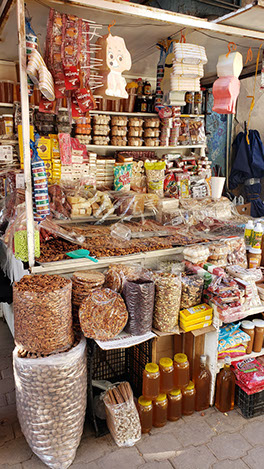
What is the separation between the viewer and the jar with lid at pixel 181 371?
8.06 feet

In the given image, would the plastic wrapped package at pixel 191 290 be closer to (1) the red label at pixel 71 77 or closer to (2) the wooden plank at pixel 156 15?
(1) the red label at pixel 71 77

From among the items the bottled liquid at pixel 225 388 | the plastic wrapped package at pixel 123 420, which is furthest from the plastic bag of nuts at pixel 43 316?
the bottled liquid at pixel 225 388

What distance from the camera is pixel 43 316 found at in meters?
1.96

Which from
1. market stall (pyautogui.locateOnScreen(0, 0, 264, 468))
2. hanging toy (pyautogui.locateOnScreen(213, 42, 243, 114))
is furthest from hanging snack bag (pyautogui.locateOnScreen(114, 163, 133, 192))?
hanging toy (pyautogui.locateOnScreen(213, 42, 243, 114))

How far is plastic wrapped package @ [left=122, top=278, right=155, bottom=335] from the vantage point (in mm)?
2264

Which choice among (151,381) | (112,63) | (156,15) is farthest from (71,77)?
(151,381)

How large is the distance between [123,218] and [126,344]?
1.72 m

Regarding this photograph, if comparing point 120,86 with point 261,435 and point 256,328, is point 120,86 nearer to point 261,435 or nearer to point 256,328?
point 256,328

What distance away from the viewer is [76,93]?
2629 millimetres

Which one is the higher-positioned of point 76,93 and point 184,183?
point 76,93

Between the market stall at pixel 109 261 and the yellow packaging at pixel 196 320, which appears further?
the yellow packaging at pixel 196 320

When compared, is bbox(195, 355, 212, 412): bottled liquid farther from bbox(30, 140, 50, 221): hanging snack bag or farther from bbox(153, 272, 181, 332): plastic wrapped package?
bbox(30, 140, 50, 221): hanging snack bag

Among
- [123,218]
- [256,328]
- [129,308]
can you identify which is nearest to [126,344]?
[129,308]

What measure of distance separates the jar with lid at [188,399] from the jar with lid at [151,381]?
26cm
